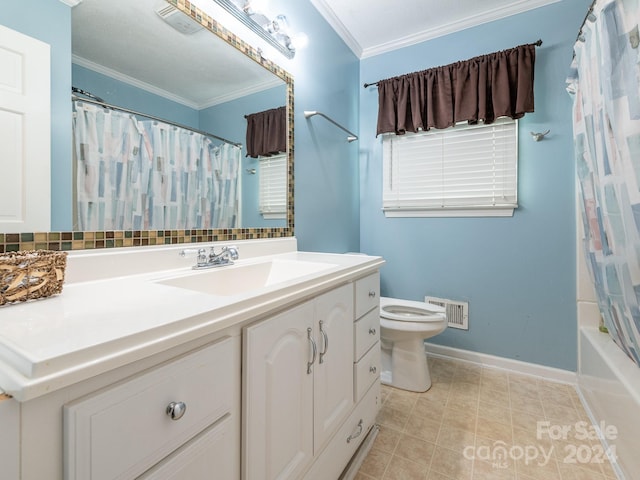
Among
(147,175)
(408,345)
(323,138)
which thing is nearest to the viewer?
(147,175)

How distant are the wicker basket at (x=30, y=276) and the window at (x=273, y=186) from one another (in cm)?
89

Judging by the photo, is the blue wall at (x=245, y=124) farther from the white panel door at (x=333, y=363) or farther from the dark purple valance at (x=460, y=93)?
the dark purple valance at (x=460, y=93)

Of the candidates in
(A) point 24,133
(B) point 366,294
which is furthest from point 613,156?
(A) point 24,133

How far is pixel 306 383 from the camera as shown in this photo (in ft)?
2.86

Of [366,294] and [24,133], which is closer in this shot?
[24,133]

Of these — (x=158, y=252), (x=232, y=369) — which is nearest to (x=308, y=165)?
(x=158, y=252)

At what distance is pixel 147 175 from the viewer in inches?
39.8

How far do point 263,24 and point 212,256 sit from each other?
1.11 m

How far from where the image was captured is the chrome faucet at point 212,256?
1068 millimetres

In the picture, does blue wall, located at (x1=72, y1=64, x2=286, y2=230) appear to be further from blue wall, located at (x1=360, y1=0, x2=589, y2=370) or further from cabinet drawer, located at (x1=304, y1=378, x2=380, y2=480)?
blue wall, located at (x1=360, y1=0, x2=589, y2=370)

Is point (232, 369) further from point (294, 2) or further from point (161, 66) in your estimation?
point (294, 2)

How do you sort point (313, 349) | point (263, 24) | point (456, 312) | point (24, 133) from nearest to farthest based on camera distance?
point (24, 133), point (313, 349), point (263, 24), point (456, 312)

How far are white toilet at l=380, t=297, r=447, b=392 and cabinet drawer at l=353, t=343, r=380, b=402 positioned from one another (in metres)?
0.40

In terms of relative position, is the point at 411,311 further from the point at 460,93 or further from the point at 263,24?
the point at 263,24
